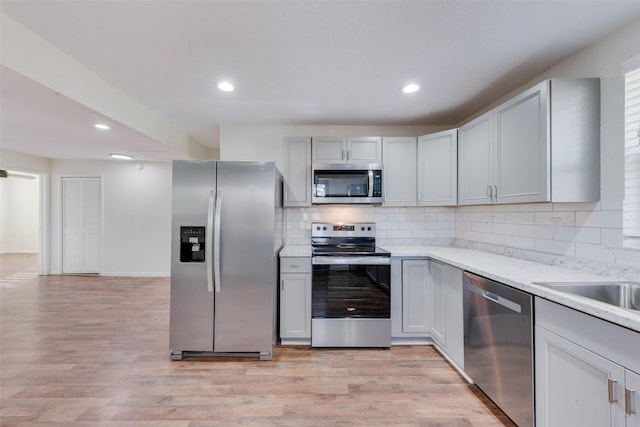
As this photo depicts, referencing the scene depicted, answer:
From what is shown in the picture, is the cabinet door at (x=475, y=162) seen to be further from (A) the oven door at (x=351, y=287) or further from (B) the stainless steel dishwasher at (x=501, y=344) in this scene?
(A) the oven door at (x=351, y=287)

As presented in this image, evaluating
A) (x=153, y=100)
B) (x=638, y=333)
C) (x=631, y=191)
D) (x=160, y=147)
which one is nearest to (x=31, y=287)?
(x=160, y=147)

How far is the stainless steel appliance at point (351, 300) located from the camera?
8.68 ft

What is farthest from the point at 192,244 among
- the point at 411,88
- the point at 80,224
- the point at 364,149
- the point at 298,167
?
→ the point at 80,224

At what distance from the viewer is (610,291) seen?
149cm

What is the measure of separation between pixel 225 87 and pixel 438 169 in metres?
2.31

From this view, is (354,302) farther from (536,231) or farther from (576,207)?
(576,207)

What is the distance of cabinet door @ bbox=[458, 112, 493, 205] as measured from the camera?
2289mm

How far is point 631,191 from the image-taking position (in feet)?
5.16

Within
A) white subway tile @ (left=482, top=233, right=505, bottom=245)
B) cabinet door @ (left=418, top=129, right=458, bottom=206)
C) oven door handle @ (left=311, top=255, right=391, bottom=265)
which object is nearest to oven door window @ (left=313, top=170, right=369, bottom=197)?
cabinet door @ (left=418, top=129, right=458, bottom=206)

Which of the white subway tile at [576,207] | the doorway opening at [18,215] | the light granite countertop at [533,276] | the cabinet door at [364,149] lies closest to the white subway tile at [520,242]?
the light granite countertop at [533,276]

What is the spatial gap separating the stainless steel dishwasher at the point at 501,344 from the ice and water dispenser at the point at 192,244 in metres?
2.26

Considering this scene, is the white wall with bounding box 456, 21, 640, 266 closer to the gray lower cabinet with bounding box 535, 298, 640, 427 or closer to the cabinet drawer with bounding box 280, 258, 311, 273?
the gray lower cabinet with bounding box 535, 298, 640, 427

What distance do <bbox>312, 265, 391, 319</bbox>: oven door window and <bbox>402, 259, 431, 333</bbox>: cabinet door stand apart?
20cm

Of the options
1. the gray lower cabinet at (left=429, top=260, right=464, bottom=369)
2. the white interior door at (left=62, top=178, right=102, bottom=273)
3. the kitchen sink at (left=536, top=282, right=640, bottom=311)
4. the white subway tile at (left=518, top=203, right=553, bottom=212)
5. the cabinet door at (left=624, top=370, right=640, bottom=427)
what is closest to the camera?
the cabinet door at (left=624, top=370, right=640, bottom=427)
